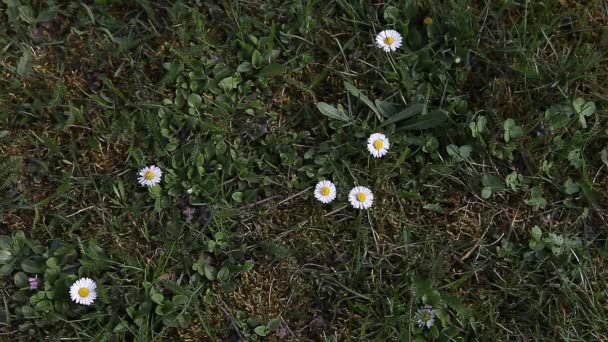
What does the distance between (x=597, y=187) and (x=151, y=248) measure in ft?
5.18

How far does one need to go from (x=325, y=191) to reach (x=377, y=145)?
9.6 inches

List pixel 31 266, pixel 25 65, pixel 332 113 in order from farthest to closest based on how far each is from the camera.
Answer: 1. pixel 25 65
2. pixel 332 113
3. pixel 31 266

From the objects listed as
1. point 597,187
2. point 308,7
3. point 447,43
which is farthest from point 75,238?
point 597,187

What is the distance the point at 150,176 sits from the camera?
7.82 feet

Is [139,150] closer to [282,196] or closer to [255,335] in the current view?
[282,196]

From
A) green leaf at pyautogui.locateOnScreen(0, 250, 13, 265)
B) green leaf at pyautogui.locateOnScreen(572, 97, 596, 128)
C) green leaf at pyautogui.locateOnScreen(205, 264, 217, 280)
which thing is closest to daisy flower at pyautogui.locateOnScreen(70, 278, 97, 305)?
green leaf at pyautogui.locateOnScreen(0, 250, 13, 265)

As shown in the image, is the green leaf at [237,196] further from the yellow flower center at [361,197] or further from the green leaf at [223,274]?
the yellow flower center at [361,197]

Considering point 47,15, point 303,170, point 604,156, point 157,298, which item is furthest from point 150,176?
point 604,156

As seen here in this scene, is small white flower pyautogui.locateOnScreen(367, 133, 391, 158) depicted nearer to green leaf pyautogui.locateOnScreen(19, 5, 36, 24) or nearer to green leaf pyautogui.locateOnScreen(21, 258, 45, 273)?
green leaf pyautogui.locateOnScreen(21, 258, 45, 273)

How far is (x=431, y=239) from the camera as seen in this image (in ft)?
7.70

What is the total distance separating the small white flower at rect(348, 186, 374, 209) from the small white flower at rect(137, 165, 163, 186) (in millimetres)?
679

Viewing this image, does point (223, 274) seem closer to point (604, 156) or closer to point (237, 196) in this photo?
point (237, 196)

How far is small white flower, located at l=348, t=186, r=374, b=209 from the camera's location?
92.8 inches

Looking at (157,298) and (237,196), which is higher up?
(237,196)
